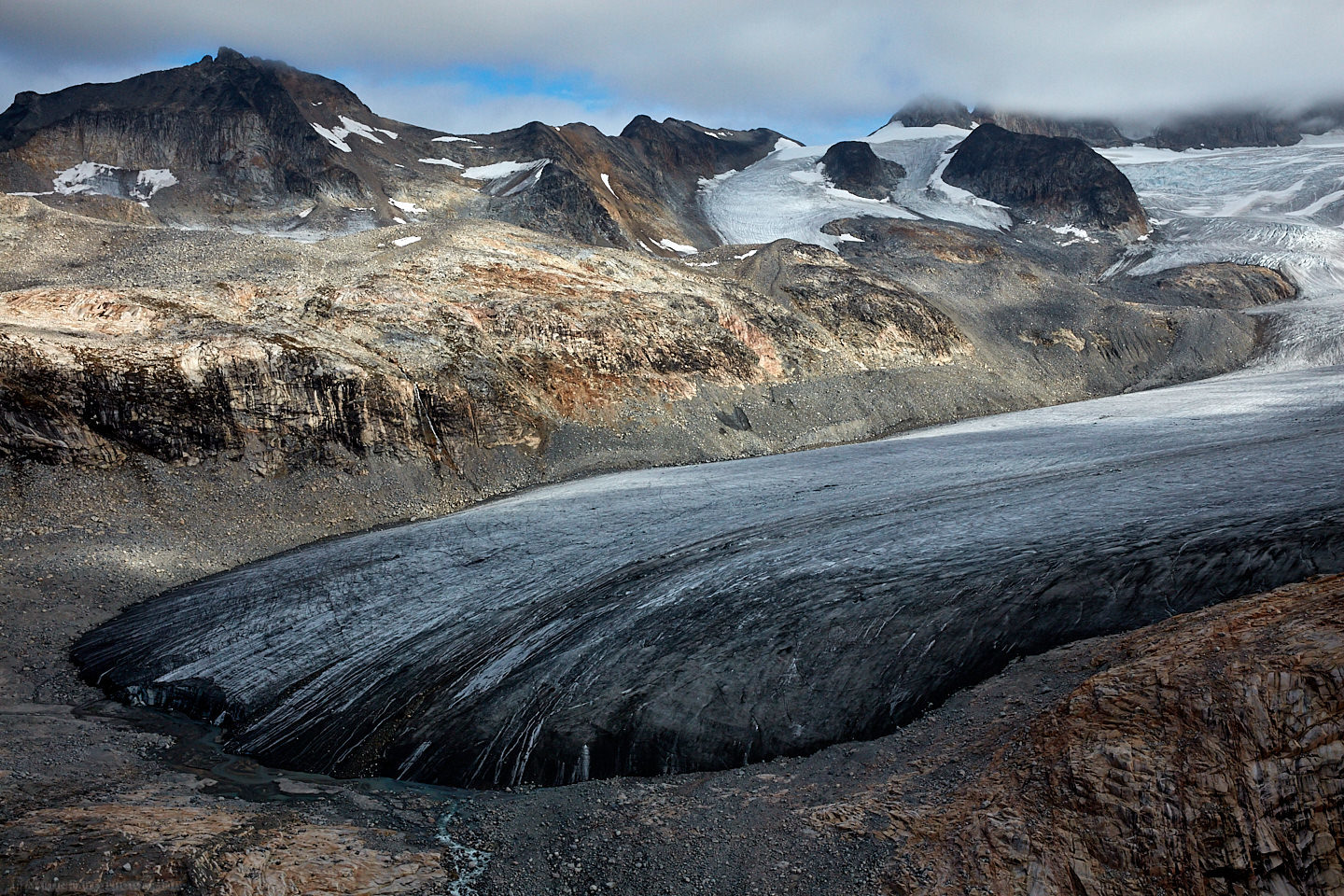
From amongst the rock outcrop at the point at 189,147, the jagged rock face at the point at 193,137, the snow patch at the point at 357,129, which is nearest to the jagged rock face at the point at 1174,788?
the rock outcrop at the point at 189,147

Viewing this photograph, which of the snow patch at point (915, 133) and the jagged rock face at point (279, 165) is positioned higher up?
the snow patch at point (915, 133)

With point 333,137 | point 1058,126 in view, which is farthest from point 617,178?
point 1058,126

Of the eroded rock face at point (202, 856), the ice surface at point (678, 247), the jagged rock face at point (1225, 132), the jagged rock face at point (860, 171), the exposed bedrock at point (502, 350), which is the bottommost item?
the eroded rock face at point (202, 856)

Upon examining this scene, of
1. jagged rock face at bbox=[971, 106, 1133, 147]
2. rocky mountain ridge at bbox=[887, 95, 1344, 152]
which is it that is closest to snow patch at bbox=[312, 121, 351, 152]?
rocky mountain ridge at bbox=[887, 95, 1344, 152]

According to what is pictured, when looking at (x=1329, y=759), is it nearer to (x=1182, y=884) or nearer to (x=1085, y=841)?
(x=1182, y=884)

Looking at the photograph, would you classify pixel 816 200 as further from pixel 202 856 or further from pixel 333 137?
pixel 202 856

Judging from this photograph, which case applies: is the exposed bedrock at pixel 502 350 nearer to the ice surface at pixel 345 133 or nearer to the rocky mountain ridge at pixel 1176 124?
the ice surface at pixel 345 133
